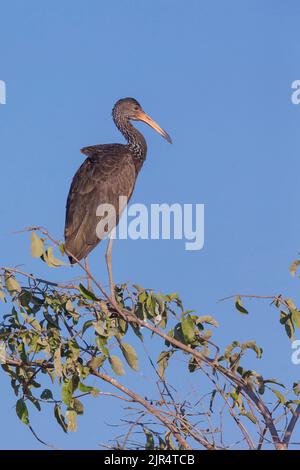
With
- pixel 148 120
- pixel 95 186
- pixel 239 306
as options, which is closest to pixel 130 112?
pixel 148 120

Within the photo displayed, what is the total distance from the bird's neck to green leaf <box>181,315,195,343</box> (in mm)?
4535

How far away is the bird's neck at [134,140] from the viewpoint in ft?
32.5

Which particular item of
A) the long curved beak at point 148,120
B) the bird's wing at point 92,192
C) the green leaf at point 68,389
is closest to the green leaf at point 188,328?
the green leaf at point 68,389

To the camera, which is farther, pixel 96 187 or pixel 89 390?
pixel 96 187

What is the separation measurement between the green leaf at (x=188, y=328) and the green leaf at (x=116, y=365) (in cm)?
39

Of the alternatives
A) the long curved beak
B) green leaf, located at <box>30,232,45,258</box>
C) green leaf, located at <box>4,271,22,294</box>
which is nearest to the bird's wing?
the long curved beak

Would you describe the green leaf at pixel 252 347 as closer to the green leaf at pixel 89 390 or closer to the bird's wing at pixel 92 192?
the green leaf at pixel 89 390

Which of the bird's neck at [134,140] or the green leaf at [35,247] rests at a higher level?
the bird's neck at [134,140]

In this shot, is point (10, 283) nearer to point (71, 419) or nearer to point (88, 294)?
point (88, 294)

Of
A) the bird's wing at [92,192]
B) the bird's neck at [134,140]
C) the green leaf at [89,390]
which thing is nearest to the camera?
the green leaf at [89,390]

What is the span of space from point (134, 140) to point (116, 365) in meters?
5.17

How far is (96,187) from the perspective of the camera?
9047 mm

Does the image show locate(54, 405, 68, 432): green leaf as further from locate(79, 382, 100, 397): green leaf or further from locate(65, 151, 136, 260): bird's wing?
locate(65, 151, 136, 260): bird's wing
